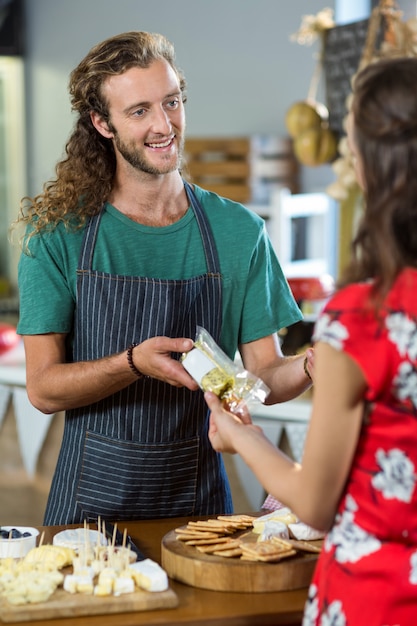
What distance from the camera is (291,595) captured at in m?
1.65

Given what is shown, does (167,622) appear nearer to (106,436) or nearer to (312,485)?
(312,485)

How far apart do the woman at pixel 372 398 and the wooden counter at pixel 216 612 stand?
154 mm

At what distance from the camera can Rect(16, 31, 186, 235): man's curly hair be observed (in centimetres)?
223

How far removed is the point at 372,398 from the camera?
1.34 metres

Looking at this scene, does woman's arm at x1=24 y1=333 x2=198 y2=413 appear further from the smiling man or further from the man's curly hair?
the man's curly hair

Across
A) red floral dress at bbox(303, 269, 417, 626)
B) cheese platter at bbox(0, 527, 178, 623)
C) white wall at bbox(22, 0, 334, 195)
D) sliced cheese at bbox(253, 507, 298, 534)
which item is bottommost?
cheese platter at bbox(0, 527, 178, 623)

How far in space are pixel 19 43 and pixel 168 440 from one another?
6.21 m

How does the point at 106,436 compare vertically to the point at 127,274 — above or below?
below

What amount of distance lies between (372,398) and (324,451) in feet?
0.31

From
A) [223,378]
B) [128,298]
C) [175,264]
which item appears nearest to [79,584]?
[223,378]

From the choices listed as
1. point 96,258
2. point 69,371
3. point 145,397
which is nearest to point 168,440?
point 145,397

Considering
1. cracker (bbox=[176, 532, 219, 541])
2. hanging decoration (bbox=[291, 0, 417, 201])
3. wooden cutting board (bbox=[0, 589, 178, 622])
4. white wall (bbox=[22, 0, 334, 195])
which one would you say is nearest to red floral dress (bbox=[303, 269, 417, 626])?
wooden cutting board (bbox=[0, 589, 178, 622])

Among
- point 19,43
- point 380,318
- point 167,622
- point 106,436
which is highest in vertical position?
point 19,43

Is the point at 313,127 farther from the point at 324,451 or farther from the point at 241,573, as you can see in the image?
the point at 324,451
